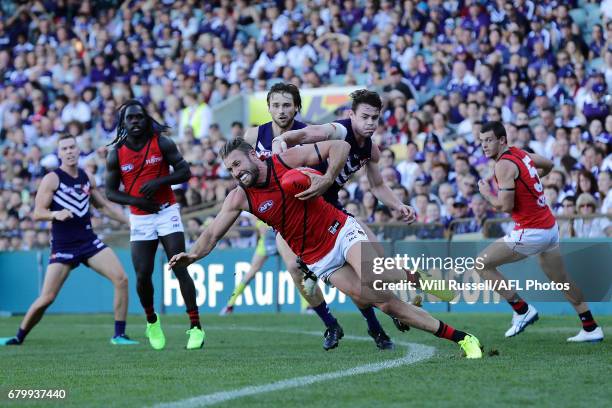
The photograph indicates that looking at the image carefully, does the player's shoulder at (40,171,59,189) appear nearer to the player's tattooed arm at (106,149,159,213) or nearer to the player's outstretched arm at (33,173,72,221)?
the player's outstretched arm at (33,173,72,221)

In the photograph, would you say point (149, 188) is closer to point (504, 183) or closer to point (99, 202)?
point (99, 202)

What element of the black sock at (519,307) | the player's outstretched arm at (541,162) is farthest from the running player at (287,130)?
the player's outstretched arm at (541,162)

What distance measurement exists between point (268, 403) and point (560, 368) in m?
2.59

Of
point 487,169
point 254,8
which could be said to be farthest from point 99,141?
point 487,169

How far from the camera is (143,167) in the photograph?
37.3 feet

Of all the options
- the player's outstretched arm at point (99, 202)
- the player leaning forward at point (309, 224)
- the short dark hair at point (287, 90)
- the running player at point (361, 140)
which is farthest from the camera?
the player's outstretched arm at point (99, 202)

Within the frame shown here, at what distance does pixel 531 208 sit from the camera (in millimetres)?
11109

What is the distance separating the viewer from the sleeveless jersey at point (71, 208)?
491 inches

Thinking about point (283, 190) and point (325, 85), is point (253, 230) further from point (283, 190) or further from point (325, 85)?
point (283, 190)

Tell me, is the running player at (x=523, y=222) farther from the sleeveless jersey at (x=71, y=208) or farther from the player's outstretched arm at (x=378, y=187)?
the sleeveless jersey at (x=71, y=208)

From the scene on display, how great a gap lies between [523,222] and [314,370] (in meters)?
3.68

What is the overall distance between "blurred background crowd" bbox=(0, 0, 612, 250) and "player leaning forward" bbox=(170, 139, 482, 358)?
A: 22.4 feet

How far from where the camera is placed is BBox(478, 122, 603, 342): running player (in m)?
10.8

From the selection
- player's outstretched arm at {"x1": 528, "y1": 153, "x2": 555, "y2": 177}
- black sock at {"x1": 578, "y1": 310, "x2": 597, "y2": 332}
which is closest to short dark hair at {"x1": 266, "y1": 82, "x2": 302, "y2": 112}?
player's outstretched arm at {"x1": 528, "y1": 153, "x2": 555, "y2": 177}
